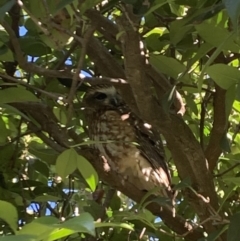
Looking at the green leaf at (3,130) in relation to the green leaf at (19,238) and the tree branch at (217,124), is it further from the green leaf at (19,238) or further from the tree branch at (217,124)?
the green leaf at (19,238)

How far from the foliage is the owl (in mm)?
236

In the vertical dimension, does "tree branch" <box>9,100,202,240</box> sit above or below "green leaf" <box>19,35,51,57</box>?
below

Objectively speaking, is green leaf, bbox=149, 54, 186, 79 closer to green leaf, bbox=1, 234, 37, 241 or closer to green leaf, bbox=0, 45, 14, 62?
green leaf, bbox=0, 45, 14, 62

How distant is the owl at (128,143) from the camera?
6.38 ft

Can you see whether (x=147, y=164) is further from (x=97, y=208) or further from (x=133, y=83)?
(x=133, y=83)

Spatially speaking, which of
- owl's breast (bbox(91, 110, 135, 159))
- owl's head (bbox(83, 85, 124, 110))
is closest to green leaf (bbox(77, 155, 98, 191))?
owl's breast (bbox(91, 110, 135, 159))

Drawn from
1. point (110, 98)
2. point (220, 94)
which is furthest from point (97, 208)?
point (110, 98)

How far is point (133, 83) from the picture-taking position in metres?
1.08

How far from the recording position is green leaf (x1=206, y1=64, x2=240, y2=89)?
96 cm

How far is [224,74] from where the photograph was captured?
97cm

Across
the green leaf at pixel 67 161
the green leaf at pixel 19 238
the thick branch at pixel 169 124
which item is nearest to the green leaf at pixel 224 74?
the thick branch at pixel 169 124

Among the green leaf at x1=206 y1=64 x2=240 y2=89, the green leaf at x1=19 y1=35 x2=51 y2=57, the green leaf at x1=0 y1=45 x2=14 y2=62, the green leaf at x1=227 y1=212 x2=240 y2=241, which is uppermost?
the green leaf at x1=19 y1=35 x2=51 y2=57

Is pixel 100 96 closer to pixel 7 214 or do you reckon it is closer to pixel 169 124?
pixel 169 124

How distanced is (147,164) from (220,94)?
69 cm
